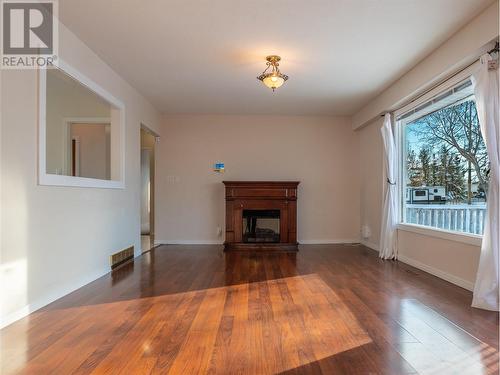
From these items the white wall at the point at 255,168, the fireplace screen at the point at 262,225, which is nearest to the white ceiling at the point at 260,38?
the white wall at the point at 255,168

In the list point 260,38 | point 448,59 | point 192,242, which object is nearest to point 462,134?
point 448,59

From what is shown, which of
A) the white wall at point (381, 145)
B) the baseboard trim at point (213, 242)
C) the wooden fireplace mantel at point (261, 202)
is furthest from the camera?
the baseboard trim at point (213, 242)

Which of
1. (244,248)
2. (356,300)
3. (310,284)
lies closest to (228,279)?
(310,284)

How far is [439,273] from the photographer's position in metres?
3.81

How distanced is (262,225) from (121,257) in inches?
102

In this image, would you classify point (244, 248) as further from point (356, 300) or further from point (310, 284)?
point (356, 300)

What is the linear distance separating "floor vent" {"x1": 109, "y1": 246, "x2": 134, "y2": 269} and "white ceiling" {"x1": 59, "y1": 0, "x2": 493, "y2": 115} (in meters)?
2.39

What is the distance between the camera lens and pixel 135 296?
3.11m

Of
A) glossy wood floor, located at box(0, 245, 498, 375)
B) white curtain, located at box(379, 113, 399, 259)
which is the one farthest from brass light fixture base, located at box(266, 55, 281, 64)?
glossy wood floor, located at box(0, 245, 498, 375)

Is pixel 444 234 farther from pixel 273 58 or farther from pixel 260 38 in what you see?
pixel 260 38

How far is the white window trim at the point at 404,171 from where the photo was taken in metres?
3.32

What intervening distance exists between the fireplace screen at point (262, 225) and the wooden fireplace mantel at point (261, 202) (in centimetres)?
11

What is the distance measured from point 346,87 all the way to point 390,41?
1.51 meters

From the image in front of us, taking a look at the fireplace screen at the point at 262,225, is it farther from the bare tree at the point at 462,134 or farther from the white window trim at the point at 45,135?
the bare tree at the point at 462,134
